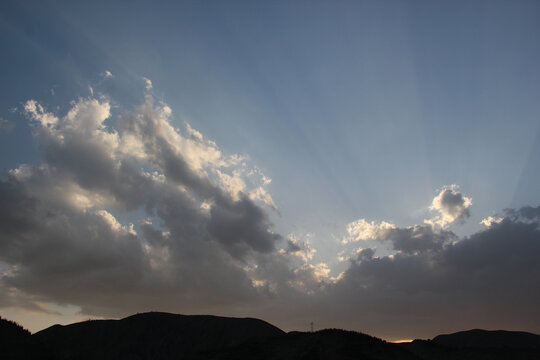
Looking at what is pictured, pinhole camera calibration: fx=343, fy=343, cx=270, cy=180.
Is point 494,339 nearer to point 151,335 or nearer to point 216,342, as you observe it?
point 216,342

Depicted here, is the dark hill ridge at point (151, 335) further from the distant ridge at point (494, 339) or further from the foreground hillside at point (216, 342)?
the distant ridge at point (494, 339)

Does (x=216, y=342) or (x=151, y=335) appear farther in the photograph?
(x=151, y=335)

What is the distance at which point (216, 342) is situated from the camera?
122812 mm

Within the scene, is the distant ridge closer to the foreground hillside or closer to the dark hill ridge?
the foreground hillside

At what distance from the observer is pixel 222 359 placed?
7306 centimetres

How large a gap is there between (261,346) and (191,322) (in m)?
64.8

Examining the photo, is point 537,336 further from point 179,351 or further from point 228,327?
point 179,351

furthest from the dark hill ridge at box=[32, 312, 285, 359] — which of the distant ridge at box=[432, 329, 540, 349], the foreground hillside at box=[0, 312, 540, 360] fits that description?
the distant ridge at box=[432, 329, 540, 349]

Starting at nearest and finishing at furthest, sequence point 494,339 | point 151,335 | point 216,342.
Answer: point 216,342 < point 151,335 < point 494,339

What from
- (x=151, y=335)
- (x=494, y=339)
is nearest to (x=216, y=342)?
(x=151, y=335)

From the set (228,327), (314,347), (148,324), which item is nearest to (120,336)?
(148,324)

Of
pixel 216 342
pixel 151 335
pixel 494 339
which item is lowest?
pixel 216 342

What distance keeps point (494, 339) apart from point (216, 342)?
429 ft

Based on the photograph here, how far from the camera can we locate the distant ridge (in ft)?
518
